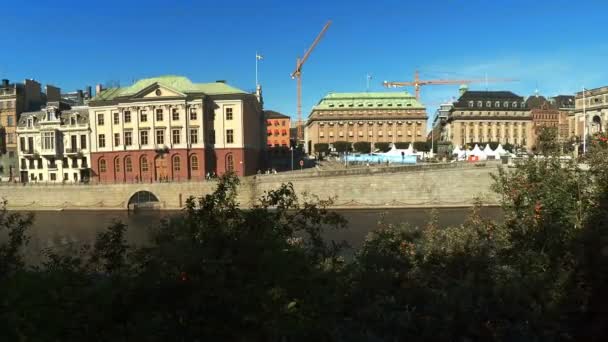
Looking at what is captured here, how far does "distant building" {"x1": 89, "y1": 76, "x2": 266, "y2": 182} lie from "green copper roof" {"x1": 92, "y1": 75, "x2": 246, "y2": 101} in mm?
218

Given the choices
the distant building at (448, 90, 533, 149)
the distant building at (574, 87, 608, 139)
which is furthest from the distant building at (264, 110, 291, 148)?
the distant building at (574, 87, 608, 139)

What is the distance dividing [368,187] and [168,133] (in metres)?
30.4

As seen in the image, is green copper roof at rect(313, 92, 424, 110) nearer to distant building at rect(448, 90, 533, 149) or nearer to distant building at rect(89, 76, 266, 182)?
distant building at rect(448, 90, 533, 149)

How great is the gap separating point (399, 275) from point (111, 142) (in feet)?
212

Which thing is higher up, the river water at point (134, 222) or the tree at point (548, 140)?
the tree at point (548, 140)

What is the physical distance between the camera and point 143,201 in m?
60.5

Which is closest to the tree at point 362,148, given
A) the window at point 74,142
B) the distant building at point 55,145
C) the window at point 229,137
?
the window at point 229,137

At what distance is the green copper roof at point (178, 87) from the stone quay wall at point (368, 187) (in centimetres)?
1588

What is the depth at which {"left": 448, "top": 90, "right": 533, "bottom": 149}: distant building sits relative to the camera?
14075 centimetres

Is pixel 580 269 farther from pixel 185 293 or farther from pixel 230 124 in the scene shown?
pixel 230 124

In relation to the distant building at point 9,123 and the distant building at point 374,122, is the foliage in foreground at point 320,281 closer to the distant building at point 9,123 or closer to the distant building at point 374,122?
the distant building at point 9,123

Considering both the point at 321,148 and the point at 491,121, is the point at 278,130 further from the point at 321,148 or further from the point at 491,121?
the point at 491,121

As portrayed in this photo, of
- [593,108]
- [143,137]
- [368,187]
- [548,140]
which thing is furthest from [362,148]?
[548,140]

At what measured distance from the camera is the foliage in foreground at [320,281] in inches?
238
